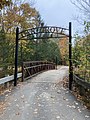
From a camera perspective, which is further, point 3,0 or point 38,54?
point 38,54

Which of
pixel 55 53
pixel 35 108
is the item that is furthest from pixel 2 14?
pixel 55 53

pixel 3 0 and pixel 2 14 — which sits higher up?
pixel 2 14

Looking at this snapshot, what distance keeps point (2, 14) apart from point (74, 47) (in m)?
17.9

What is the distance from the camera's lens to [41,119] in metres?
8.81

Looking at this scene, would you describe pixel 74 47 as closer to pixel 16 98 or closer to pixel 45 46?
pixel 16 98

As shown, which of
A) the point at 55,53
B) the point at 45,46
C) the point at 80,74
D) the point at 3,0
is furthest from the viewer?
the point at 55,53

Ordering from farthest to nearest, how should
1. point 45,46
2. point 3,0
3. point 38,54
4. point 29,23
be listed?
point 45,46 → point 38,54 → point 29,23 → point 3,0

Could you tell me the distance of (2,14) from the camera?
34188 millimetres

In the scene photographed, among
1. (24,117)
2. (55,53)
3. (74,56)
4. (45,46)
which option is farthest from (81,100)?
(55,53)

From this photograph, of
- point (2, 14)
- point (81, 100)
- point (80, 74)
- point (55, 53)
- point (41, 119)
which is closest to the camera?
point (41, 119)

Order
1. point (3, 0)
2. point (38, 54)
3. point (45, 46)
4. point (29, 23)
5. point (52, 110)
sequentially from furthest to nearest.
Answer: point (45, 46)
point (38, 54)
point (29, 23)
point (52, 110)
point (3, 0)

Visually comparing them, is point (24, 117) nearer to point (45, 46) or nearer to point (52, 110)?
point (52, 110)

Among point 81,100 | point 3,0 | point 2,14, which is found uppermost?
point 2,14

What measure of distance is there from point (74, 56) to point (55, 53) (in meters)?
47.3
